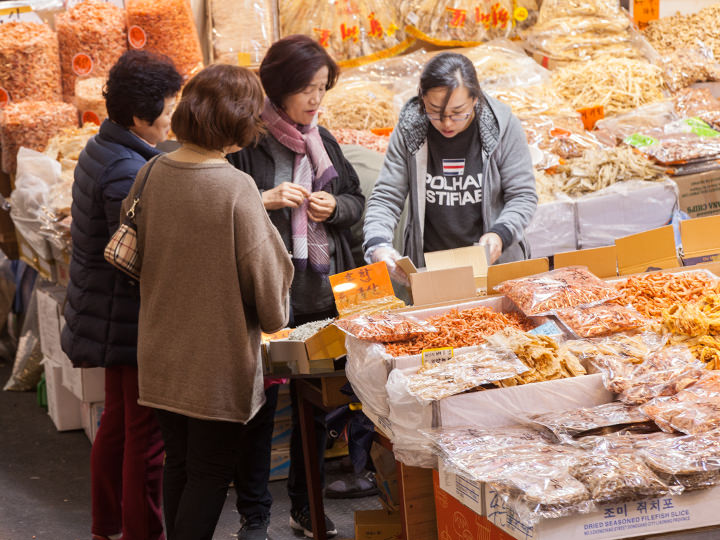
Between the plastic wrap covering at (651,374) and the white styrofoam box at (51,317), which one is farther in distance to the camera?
the white styrofoam box at (51,317)

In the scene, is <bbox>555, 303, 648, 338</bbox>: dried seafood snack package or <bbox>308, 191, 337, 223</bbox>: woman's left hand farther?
<bbox>308, 191, 337, 223</bbox>: woman's left hand

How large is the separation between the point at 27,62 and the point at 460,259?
350 cm

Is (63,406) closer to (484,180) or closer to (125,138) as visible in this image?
(125,138)

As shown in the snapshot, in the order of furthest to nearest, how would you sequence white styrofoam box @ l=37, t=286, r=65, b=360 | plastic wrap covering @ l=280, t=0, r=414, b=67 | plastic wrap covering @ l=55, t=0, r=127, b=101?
plastic wrap covering @ l=280, t=0, r=414, b=67
plastic wrap covering @ l=55, t=0, r=127, b=101
white styrofoam box @ l=37, t=286, r=65, b=360

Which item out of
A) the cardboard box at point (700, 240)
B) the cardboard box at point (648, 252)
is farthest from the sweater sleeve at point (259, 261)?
the cardboard box at point (700, 240)

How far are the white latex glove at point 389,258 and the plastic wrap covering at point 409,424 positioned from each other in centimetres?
68

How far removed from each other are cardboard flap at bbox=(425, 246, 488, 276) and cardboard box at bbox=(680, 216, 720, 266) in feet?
1.96

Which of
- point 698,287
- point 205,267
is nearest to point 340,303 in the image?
point 205,267

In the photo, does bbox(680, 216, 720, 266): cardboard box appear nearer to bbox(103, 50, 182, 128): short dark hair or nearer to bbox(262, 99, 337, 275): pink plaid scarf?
bbox(262, 99, 337, 275): pink plaid scarf

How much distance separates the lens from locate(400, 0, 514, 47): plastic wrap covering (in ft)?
18.6

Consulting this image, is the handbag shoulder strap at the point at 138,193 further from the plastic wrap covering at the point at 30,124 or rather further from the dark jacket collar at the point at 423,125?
the plastic wrap covering at the point at 30,124

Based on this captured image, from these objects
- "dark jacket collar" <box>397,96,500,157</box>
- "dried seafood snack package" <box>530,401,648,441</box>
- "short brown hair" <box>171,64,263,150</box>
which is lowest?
"dried seafood snack package" <box>530,401,648,441</box>

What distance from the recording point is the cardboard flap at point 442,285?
88.5 inches

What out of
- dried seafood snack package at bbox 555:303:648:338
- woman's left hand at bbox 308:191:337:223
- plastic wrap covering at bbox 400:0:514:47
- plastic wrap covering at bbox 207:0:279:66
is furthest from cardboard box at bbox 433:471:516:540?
plastic wrap covering at bbox 400:0:514:47
